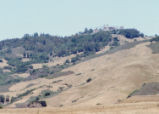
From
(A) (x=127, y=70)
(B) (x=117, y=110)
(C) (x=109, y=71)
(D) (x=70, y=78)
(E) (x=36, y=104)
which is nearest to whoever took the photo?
(B) (x=117, y=110)

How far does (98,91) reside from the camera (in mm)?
141125

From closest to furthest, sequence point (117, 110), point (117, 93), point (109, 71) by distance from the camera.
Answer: point (117, 110), point (117, 93), point (109, 71)

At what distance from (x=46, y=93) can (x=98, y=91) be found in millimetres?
22863

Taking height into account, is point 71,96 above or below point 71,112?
below

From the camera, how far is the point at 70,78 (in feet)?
609

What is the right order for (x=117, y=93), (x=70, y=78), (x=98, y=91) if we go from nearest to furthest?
(x=117, y=93) < (x=98, y=91) < (x=70, y=78)

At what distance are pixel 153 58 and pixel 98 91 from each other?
34330 mm

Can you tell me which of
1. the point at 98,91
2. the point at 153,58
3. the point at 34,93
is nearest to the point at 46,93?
the point at 34,93

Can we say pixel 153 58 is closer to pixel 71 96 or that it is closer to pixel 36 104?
pixel 71 96

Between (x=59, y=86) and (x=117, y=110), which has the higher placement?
(x=117, y=110)

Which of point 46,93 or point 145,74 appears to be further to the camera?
point 46,93

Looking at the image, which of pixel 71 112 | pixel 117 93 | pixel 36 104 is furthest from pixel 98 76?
pixel 71 112

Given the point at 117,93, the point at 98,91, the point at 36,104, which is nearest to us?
the point at 36,104

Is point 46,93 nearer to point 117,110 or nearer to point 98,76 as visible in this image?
point 98,76
